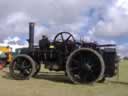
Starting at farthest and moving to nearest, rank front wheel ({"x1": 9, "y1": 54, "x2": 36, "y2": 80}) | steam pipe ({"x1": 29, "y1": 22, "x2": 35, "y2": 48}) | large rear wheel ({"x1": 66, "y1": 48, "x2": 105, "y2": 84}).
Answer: steam pipe ({"x1": 29, "y1": 22, "x2": 35, "y2": 48}), front wheel ({"x1": 9, "y1": 54, "x2": 36, "y2": 80}), large rear wheel ({"x1": 66, "y1": 48, "x2": 105, "y2": 84})

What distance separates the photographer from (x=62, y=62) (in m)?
15.9

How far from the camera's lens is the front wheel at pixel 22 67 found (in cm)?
1668

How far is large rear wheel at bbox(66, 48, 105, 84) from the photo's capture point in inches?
586

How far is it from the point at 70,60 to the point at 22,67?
8.93 ft

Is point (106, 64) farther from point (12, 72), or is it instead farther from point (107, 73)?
point (12, 72)

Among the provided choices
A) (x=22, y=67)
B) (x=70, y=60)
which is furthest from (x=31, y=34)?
(x=70, y=60)

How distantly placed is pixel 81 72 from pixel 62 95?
3.62 m

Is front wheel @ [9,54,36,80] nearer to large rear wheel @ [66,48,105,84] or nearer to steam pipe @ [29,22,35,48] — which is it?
steam pipe @ [29,22,35,48]

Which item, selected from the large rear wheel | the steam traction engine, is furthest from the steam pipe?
the large rear wheel

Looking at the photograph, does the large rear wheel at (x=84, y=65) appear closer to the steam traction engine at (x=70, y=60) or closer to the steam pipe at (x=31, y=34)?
the steam traction engine at (x=70, y=60)

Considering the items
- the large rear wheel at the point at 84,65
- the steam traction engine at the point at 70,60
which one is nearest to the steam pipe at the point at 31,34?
the steam traction engine at the point at 70,60

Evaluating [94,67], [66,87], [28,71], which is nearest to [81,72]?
[94,67]

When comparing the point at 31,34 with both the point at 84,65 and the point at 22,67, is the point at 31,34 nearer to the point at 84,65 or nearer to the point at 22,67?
the point at 22,67

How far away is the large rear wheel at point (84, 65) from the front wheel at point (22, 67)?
81.2 inches
